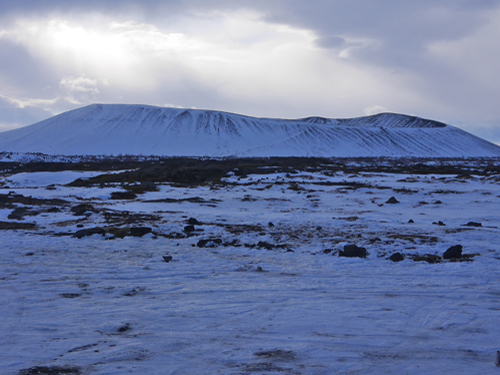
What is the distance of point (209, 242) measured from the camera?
10.0 metres

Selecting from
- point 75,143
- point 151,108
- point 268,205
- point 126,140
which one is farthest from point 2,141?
point 268,205

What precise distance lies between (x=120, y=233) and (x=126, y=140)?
10890 centimetres

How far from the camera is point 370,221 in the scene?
13.4 m

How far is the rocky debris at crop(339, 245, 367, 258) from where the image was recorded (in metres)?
8.81

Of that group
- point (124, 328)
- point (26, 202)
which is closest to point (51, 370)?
point (124, 328)

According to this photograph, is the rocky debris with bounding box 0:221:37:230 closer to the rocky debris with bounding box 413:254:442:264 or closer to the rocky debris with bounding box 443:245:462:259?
the rocky debris with bounding box 413:254:442:264

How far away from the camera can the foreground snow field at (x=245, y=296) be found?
408 cm

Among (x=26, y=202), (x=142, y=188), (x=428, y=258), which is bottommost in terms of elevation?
(x=428, y=258)

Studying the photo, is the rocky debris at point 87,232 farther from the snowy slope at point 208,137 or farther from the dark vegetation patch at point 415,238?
the snowy slope at point 208,137

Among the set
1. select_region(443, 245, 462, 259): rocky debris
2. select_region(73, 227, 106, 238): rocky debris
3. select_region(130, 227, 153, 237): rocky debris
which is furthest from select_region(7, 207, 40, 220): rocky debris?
select_region(443, 245, 462, 259): rocky debris

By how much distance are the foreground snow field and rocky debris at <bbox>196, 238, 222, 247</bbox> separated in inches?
1.2

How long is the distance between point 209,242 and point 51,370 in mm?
6401

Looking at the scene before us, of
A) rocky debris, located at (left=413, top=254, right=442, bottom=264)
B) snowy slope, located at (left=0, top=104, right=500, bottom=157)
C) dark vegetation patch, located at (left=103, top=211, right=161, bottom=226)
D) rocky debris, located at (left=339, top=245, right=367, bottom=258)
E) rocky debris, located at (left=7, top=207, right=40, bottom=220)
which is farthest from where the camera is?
snowy slope, located at (left=0, top=104, right=500, bottom=157)

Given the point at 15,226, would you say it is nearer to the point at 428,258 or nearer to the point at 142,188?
the point at 428,258
